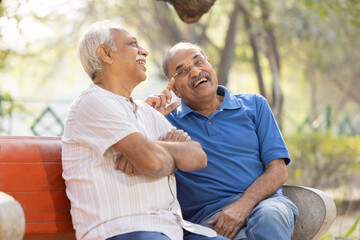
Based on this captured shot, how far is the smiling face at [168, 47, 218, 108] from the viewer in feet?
10.6

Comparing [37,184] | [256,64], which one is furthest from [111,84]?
[256,64]

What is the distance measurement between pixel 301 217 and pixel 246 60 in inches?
604

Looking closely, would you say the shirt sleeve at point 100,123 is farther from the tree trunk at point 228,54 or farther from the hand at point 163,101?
the tree trunk at point 228,54

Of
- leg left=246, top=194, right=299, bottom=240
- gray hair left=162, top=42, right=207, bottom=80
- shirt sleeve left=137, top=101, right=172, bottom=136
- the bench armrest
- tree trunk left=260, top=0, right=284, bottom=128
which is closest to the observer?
leg left=246, top=194, right=299, bottom=240

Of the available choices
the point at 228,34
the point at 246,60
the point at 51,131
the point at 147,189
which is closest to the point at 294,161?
the point at 228,34

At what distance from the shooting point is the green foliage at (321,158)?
8.22m

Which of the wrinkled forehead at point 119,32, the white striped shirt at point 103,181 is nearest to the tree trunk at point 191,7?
the wrinkled forehead at point 119,32

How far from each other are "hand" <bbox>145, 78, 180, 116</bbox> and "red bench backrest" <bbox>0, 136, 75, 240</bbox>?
721 mm


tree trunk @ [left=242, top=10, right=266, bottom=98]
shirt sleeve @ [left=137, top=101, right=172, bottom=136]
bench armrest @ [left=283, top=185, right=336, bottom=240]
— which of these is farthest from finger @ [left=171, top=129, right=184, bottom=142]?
tree trunk @ [left=242, top=10, right=266, bottom=98]

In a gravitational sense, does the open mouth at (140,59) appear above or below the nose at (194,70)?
above

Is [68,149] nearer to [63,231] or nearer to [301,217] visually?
[63,231]

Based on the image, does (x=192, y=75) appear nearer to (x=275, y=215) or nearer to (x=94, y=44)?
(x=94, y=44)

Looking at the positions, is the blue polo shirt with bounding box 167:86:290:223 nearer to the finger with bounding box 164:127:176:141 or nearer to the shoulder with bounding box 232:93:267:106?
the shoulder with bounding box 232:93:267:106

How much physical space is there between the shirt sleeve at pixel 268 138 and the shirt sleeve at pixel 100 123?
1.02 meters
